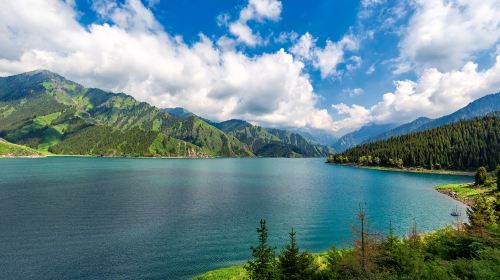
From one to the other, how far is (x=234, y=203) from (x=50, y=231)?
53782 mm

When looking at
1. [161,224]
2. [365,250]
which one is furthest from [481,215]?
[161,224]

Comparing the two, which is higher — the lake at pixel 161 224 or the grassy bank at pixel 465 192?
the grassy bank at pixel 465 192

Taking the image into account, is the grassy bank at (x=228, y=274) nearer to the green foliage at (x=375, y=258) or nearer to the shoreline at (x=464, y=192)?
the green foliage at (x=375, y=258)

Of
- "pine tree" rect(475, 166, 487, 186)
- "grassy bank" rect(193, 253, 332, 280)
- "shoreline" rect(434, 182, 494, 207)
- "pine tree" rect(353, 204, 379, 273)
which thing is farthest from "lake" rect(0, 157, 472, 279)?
"pine tree" rect(353, 204, 379, 273)

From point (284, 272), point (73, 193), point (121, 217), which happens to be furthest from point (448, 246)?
point (73, 193)

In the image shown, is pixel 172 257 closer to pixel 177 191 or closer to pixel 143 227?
pixel 143 227

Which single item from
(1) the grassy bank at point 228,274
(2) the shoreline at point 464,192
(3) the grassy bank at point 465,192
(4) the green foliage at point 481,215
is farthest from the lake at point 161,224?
(4) the green foliage at point 481,215

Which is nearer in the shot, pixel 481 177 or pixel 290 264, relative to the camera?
pixel 290 264

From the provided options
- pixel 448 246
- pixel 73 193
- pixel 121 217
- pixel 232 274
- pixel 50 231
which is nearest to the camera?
pixel 448 246

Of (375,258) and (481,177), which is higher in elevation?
(481,177)

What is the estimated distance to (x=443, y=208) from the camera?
3839 inches

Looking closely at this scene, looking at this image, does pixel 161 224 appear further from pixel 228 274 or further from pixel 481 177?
pixel 481 177

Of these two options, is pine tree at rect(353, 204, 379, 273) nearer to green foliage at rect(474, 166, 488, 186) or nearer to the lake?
the lake

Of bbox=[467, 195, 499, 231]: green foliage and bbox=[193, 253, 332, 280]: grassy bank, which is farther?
bbox=[193, 253, 332, 280]: grassy bank
